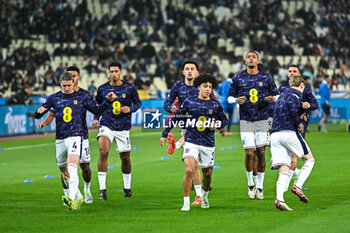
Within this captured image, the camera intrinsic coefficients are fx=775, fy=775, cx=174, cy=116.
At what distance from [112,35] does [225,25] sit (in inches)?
270

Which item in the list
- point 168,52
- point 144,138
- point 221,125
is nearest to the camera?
point 221,125

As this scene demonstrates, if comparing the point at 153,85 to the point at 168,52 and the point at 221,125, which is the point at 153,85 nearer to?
the point at 168,52

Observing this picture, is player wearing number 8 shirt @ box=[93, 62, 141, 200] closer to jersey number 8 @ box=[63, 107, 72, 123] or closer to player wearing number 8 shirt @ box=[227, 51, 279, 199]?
jersey number 8 @ box=[63, 107, 72, 123]

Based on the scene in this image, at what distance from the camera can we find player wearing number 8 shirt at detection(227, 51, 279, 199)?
13508mm

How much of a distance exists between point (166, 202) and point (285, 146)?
2.35 meters

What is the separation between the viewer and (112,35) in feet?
140

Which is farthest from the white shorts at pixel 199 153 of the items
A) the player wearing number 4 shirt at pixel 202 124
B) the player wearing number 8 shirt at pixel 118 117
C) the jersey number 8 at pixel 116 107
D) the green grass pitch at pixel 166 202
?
the jersey number 8 at pixel 116 107

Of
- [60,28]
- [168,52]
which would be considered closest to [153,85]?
[168,52]

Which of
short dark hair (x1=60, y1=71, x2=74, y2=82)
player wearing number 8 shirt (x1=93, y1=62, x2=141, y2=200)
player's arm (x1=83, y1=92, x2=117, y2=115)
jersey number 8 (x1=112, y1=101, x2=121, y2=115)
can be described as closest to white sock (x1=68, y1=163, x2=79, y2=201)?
player's arm (x1=83, y1=92, x2=117, y2=115)

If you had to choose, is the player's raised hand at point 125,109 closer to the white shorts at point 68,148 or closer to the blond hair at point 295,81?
the white shorts at point 68,148

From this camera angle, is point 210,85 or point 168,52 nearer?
point 210,85

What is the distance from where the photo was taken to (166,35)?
44.2m

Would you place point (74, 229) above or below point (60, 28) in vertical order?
below

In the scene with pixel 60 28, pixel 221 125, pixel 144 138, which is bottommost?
pixel 144 138
